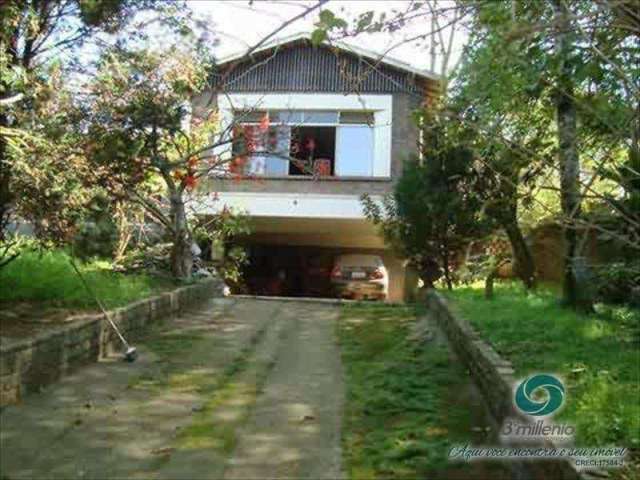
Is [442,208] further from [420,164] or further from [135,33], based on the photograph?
[135,33]

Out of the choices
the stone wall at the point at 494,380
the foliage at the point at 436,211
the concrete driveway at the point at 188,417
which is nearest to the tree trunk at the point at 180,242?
the concrete driveway at the point at 188,417

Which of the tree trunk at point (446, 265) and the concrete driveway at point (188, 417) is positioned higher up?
the tree trunk at point (446, 265)

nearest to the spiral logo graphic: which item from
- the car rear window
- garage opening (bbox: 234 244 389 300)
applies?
the car rear window

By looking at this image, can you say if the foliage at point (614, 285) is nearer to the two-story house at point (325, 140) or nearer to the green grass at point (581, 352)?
the green grass at point (581, 352)

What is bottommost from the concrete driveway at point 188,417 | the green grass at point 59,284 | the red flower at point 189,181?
the concrete driveway at point 188,417

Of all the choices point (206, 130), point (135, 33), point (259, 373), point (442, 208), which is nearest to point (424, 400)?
point (259, 373)

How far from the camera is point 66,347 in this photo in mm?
7301

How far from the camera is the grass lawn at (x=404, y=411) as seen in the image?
5.04 metres

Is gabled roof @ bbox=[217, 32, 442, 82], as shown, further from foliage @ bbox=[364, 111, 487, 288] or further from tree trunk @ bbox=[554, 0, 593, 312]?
foliage @ bbox=[364, 111, 487, 288]

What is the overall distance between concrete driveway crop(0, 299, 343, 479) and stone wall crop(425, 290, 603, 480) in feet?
4.09

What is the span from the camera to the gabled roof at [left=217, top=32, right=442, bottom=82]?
150 inches

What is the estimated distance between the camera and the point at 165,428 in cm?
593

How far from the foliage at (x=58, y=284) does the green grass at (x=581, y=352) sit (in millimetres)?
4531

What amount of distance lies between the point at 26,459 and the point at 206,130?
9.40 m
